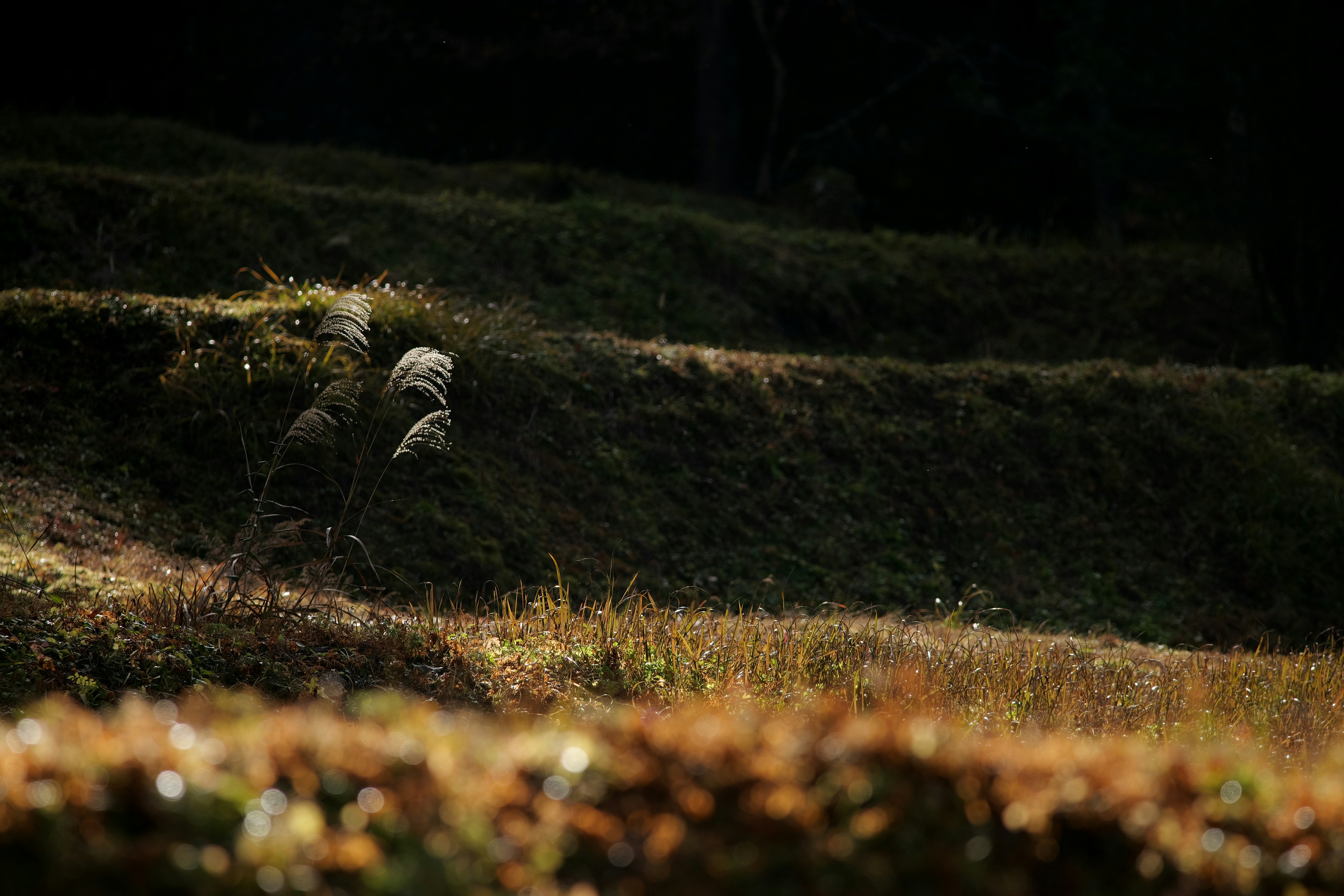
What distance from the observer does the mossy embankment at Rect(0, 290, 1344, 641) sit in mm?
7809

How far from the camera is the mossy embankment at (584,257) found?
11.7 meters

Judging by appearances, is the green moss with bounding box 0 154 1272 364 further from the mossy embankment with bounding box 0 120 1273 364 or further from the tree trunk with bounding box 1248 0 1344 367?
the tree trunk with bounding box 1248 0 1344 367

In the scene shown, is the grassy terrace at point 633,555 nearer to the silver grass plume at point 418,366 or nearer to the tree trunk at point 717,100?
the silver grass plume at point 418,366

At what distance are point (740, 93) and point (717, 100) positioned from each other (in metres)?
1.11

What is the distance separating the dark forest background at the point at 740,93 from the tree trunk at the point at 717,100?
0.16ft

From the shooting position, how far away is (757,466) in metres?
9.61

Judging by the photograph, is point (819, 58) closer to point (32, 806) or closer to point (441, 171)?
point (441, 171)

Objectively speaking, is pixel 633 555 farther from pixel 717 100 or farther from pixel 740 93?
pixel 740 93

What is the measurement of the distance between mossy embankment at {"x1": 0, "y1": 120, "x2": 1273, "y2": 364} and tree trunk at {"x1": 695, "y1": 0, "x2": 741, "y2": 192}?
10.1 ft

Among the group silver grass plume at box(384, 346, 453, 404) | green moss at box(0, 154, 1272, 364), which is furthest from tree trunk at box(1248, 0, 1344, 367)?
silver grass plume at box(384, 346, 453, 404)

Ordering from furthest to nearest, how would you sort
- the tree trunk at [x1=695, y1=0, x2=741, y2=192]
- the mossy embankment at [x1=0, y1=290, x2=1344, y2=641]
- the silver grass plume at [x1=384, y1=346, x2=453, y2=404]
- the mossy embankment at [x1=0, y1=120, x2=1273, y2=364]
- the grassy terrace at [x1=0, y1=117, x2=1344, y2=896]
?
the tree trunk at [x1=695, y1=0, x2=741, y2=192] → the mossy embankment at [x1=0, y1=120, x2=1273, y2=364] → the mossy embankment at [x1=0, y1=290, x2=1344, y2=641] → the silver grass plume at [x1=384, y1=346, x2=453, y2=404] → the grassy terrace at [x1=0, y1=117, x2=1344, y2=896]

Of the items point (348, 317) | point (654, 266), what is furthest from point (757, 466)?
point (654, 266)

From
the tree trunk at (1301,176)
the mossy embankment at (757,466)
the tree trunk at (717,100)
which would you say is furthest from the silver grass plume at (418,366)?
the tree trunk at (717,100)

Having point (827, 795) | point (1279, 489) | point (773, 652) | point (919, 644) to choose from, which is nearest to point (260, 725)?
point (827, 795)
